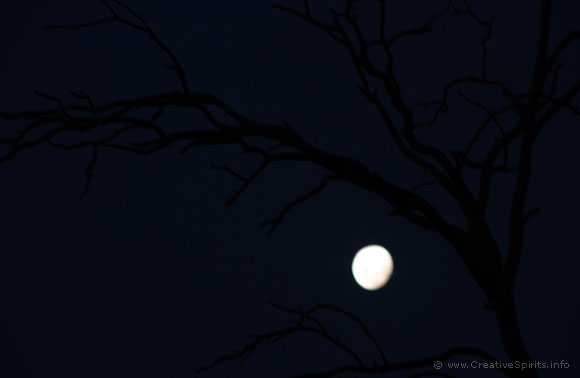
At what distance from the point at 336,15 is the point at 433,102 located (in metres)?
1.49

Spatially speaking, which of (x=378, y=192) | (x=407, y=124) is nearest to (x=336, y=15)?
(x=407, y=124)

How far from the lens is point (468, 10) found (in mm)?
3561

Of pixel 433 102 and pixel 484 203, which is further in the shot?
pixel 433 102

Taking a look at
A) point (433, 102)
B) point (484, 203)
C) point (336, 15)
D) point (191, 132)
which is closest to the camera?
point (191, 132)

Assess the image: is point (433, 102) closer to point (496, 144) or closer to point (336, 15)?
point (496, 144)

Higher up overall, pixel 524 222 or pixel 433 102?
pixel 433 102

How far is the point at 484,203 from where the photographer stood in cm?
298

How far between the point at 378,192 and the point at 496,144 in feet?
3.14

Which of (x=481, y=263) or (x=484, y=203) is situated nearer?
(x=481, y=263)

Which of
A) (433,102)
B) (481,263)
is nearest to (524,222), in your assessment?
(481,263)

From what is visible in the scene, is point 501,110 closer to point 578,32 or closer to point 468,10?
point 468,10

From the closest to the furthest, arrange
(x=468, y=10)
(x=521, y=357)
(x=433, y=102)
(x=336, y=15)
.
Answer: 1. (x=521, y=357)
2. (x=336, y=15)
3. (x=468, y=10)
4. (x=433, y=102)

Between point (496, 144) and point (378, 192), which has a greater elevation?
point (496, 144)

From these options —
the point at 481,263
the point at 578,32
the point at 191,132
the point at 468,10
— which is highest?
the point at 468,10
